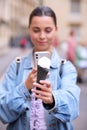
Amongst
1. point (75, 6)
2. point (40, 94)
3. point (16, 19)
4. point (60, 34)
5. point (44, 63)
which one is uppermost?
point (44, 63)

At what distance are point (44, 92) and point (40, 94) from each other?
0.02 m

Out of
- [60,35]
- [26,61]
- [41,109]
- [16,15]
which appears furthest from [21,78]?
[60,35]

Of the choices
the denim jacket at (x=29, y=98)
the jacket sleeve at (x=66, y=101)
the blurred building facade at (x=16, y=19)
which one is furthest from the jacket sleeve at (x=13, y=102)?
the blurred building facade at (x=16, y=19)

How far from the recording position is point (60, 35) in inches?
1641

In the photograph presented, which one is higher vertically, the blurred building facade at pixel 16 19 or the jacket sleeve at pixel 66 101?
the jacket sleeve at pixel 66 101

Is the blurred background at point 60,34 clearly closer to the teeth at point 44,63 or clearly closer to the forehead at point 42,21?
the forehead at point 42,21

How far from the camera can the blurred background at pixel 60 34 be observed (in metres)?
12.2

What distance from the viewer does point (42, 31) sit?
2.52m

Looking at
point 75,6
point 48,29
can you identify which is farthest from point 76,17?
point 48,29

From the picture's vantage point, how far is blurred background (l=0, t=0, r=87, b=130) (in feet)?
40.0

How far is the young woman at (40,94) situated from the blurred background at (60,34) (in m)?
1.21

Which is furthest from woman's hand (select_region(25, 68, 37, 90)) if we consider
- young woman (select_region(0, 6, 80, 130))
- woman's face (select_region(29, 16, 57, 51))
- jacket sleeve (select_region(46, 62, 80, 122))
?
woman's face (select_region(29, 16, 57, 51))

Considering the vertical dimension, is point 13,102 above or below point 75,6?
above

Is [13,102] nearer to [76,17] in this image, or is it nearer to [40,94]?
[40,94]
